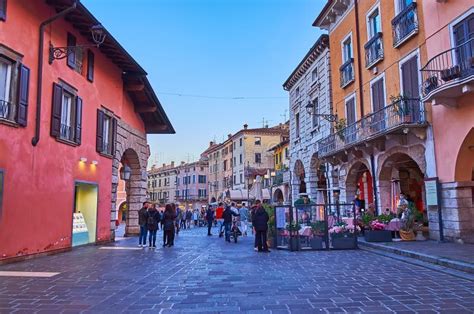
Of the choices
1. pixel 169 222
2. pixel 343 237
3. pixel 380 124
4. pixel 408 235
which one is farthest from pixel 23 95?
pixel 408 235

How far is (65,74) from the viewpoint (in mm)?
14094

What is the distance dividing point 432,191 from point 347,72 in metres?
8.74

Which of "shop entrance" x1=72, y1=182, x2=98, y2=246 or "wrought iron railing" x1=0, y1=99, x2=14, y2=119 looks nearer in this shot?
"wrought iron railing" x1=0, y1=99, x2=14, y2=119

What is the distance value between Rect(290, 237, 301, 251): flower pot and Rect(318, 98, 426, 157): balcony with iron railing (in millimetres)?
5222

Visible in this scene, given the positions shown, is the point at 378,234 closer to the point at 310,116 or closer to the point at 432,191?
the point at 432,191

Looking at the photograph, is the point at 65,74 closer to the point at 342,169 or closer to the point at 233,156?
the point at 342,169

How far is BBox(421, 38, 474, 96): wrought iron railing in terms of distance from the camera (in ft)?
38.6

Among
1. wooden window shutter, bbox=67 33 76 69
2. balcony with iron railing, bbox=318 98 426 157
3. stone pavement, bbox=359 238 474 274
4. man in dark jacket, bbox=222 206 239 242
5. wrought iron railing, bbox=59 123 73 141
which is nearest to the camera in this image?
stone pavement, bbox=359 238 474 274

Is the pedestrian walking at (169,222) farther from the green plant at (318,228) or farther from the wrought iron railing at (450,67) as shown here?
the wrought iron railing at (450,67)

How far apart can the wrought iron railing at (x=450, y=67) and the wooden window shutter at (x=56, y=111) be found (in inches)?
443

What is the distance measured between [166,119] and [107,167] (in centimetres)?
621

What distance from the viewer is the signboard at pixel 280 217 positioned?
14.2m

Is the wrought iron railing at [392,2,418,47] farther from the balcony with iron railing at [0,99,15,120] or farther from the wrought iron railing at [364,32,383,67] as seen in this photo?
the balcony with iron railing at [0,99,15,120]

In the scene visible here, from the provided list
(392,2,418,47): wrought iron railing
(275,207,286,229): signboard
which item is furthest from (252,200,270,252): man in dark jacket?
(392,2,418,47): wrought iron railing
